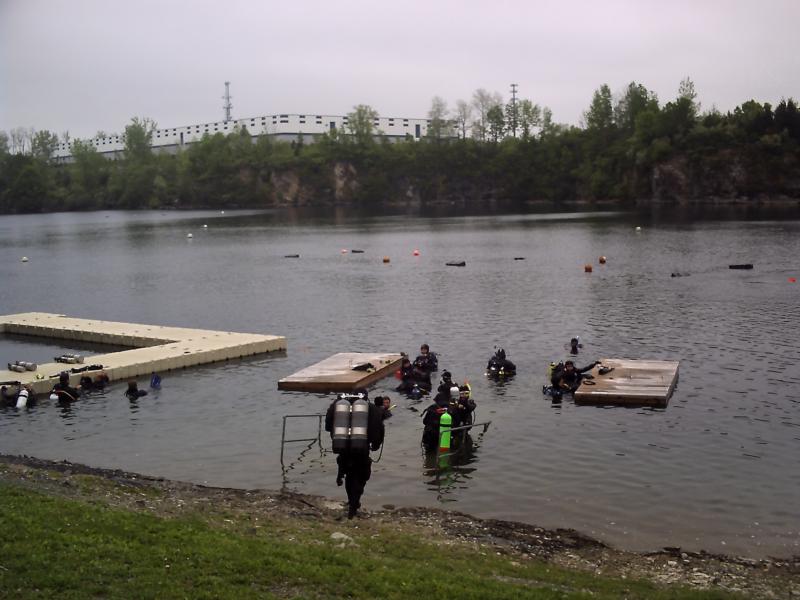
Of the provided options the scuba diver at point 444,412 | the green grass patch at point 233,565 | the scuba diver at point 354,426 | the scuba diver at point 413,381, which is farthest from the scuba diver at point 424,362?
the scuba diver at point 354,426

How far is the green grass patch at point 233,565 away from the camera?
12.9 metres

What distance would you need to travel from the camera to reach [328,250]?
349ft

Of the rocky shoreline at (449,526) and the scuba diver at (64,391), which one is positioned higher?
the scuba diver at (64,391)

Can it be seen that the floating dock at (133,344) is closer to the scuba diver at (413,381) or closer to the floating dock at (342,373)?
the floating dock at (342,373)

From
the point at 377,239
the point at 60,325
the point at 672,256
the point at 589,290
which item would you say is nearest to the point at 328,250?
the point at 377,239

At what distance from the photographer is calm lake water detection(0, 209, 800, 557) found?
22844 mm

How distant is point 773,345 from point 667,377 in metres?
11.3

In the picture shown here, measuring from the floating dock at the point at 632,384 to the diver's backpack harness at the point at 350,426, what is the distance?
17185mm

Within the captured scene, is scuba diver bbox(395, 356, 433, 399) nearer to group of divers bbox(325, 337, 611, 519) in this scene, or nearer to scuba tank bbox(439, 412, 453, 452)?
group of divers bbox(325, 337, 611, 519)

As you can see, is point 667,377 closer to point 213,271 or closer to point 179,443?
point 179,443

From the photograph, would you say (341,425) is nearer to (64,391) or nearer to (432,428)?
(432,428)

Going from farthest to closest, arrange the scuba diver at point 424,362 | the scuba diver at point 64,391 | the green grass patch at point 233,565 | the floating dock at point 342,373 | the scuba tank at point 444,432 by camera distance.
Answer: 1. the scuba diver at point 424,362
2. the floating dock at point 342,373
3. the scuba diver at point 64,391
4. the scuba tank at point 444,432
5. the green grass patch at point 233,565

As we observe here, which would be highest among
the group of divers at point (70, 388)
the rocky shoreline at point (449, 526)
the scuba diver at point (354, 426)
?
the scuba diver at point (354, 426)

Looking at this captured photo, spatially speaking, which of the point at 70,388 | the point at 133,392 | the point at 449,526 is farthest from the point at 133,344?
the point at 449,526
